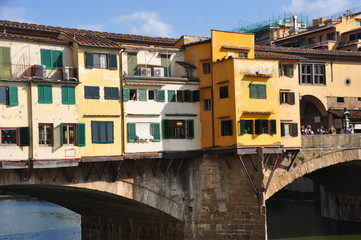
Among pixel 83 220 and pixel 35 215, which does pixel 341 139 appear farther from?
pixel 35 215

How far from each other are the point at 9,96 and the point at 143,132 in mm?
7909

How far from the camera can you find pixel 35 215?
2689 inches

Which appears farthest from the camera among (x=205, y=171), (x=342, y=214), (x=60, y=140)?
(x=342, y=214)

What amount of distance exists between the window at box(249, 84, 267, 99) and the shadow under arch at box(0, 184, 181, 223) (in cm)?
863

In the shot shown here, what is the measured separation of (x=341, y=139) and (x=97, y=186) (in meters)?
17.3

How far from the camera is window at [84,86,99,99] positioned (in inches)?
1337

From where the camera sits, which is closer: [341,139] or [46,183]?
[46,183]

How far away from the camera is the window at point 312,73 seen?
47469mm

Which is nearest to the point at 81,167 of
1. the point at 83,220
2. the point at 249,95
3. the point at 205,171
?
the point at 205,171

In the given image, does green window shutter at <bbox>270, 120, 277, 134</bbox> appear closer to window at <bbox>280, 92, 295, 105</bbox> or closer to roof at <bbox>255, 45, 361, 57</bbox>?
window at <bbox>280, 92, 295, 105</bbox>

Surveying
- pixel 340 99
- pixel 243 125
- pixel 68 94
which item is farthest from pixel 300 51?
pixel 68 94

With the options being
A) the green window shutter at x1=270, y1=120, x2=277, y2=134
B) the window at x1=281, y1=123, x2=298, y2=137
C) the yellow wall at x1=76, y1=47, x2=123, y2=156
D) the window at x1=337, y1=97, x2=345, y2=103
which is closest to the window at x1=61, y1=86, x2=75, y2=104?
the yellow wall at x1=76, y1=47, x2=123, y2=156

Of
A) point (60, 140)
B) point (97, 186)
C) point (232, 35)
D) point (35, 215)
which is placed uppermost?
point (232, 35)

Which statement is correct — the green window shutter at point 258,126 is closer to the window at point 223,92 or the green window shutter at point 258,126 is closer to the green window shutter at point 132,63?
the window at point 223,92
